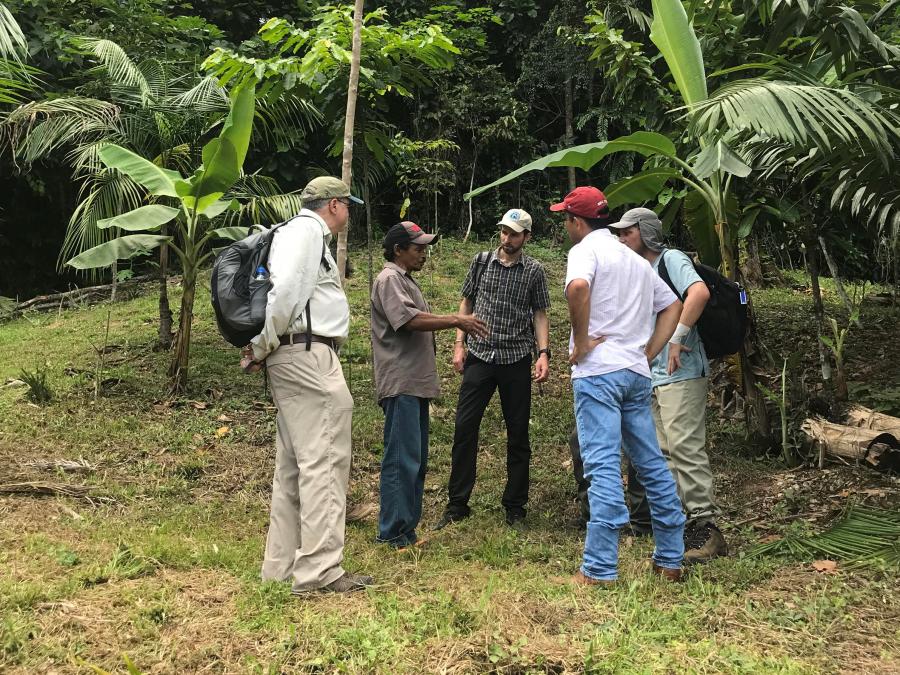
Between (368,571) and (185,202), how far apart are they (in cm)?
402

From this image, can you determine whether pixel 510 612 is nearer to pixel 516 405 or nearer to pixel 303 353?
pixel 303 353

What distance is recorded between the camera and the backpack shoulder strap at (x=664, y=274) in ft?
14.2

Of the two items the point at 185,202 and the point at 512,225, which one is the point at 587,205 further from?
the point at 185,202

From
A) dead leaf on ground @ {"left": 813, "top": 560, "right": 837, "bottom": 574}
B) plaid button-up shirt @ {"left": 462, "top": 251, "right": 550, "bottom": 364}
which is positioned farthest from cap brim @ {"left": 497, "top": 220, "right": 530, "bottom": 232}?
dead leaf on ground @ {"left": 813, "top": 560, "right": 837, "bottom": 574}

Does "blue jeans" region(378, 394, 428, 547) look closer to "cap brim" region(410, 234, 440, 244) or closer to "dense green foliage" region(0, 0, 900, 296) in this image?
"cap brim" region(410, 234, 440, 244)

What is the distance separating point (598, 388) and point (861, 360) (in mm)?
5410

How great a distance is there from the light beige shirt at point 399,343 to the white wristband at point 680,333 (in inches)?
54.0

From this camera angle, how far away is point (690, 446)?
4.35m

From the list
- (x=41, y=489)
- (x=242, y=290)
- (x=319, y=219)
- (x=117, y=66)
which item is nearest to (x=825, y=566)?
(x=319, y=219)

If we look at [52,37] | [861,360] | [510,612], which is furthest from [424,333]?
[52,37]

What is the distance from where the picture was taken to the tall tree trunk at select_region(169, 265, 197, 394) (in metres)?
7.32

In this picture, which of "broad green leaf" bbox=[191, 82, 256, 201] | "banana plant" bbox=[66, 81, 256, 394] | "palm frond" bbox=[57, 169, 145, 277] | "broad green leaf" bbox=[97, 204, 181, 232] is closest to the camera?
"broad green leaf" bbox=[191, 82, 256, 201]

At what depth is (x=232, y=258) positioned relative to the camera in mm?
3652

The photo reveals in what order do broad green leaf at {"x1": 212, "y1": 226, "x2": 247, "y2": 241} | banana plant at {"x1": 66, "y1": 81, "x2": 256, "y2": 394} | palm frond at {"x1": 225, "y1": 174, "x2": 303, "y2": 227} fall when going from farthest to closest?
palm frond at {"x1": 225, "y1": 174, "x2": 303, "y2": 227} < broad green leaf at {"x1": 212, "y1": 226, "x2": 247, "y2": 241} < banana plant at {"x1": 66, "y1": 81, "x2": 256, "y2": 394}
